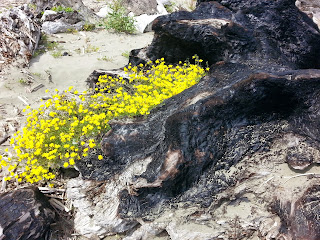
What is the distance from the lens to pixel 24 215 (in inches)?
119

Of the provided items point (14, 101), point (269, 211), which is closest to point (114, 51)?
point (14, 101)

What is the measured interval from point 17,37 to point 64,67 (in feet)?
4.64

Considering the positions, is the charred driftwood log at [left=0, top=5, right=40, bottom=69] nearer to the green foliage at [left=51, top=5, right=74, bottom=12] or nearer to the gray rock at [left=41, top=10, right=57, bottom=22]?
the gray rock at [left=41, top=10, right=57, bottom=22]

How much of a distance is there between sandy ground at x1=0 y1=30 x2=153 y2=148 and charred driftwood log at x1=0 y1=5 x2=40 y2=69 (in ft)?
0.89

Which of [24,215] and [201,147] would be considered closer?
[201,147]

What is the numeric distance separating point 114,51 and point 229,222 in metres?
5.97

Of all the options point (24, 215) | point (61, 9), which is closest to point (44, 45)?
point (61, 9)

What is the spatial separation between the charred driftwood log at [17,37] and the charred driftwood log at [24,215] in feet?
14.2

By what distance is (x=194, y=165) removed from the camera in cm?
279

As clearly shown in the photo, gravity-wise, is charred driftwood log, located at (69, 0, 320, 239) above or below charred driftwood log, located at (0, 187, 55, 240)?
above

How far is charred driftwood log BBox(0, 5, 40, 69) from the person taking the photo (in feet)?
22.3

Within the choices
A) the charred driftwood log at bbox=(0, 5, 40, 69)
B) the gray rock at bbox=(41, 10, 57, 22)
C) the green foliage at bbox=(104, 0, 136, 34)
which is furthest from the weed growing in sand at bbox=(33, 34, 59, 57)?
the green foliage at bbox=(104, 0, 136, 34)

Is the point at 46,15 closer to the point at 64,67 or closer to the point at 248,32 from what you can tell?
the point at 64,67

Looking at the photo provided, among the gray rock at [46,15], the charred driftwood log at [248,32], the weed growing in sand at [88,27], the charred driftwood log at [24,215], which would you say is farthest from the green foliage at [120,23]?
the charred driftwood log at [24,215]
